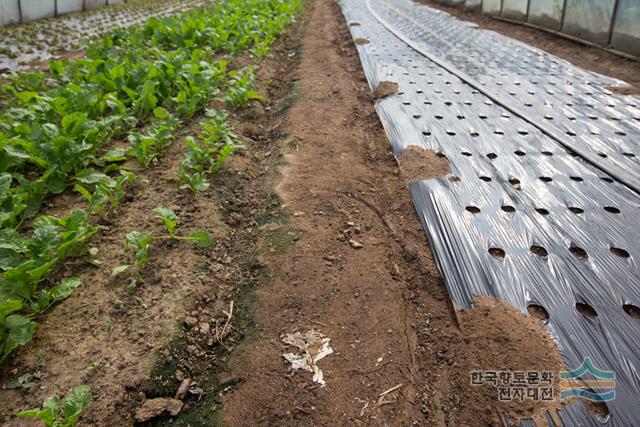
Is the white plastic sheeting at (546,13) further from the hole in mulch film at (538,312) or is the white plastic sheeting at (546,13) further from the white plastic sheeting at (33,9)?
the white plastic sheeting at (33,9)

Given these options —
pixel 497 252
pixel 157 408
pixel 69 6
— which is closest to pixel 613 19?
pixel 497 252

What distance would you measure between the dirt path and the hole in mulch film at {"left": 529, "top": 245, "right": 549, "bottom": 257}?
1.54 feet

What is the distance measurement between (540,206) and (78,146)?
9.83 ft

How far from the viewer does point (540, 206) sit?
7.43 ft

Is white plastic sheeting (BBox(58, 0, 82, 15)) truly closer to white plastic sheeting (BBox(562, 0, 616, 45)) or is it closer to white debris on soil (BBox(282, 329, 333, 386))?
white debris on soil (BBox(282, 329, 333, 386))

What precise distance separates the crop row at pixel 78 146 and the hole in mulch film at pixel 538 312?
6.12ft

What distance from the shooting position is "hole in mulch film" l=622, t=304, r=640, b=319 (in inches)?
63.2

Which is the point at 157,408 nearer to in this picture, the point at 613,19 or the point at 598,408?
the point at 598,408

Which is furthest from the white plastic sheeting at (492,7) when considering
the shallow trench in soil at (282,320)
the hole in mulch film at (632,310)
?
the hole in mulch film at (632,310)

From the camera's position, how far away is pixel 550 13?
6898mm

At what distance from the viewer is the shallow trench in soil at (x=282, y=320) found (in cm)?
141

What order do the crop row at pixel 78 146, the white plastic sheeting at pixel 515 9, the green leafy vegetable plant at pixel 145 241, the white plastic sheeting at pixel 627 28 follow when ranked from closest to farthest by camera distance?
the crop row at pixel 78 146, the green leafy vegetable plant at pixel 145 241, the white plastic sheeting at pixel 627 28, the white plastic sheeting at pixel 515 9

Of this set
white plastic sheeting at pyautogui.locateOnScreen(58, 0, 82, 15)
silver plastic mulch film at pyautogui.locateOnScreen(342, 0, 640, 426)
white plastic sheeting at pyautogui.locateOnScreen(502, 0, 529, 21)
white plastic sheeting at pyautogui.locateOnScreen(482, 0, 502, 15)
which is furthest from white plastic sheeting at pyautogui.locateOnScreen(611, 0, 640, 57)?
white plastic sheeting at pyautogui.locateOnScreen(58, 0, 82, 15)

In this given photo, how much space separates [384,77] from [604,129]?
242 cm
